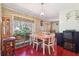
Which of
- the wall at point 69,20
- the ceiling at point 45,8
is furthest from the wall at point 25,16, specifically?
→ the wall at point 69,20

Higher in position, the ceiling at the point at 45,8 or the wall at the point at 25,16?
the ceiling at the point at 45,8

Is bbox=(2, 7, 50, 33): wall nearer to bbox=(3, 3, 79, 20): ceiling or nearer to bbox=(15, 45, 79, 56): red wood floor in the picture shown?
bbox=(3, 3, 79, 20): ceiling

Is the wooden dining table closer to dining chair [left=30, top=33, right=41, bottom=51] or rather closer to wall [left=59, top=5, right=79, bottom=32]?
dining chair [left=30, top=33, right=41, bottom=51]

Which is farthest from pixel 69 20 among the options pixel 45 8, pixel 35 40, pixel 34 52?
pixel 34 52

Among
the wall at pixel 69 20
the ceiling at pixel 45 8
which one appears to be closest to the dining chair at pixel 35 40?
the ceiling at pixel 45 8

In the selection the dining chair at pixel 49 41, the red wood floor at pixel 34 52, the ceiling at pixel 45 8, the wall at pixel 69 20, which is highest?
the ceiling at pixel 45 8

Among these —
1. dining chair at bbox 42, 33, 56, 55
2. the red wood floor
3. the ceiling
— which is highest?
the ceiling

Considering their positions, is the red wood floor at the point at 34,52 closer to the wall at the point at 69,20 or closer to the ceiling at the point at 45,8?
the wall at the point at 69,20

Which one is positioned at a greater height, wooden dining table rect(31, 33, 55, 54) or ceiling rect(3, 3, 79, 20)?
ceiling rect(3, 3, 79, 20)

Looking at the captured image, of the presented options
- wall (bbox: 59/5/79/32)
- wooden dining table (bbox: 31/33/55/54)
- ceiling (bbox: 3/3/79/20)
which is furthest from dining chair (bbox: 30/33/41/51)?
wall (bbox: 59/5/79/32)

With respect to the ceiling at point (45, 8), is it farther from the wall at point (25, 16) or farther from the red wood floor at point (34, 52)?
the red wood floor at point (34, 52)

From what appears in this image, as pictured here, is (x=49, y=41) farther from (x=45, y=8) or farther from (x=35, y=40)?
(x=45, y=8)

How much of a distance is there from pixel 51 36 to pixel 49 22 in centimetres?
22

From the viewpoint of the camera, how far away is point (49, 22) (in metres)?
1.94
